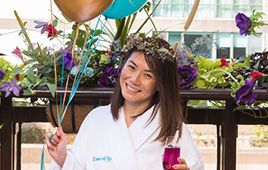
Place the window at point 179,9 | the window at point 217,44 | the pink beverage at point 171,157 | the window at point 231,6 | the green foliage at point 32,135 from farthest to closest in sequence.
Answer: the window at point 231,6 < the window at point 179,9 < the green foliage at point 32,135 < the window at point 217,44 < the pink beverage at point 171,157

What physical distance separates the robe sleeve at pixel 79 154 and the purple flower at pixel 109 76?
0.83 feet

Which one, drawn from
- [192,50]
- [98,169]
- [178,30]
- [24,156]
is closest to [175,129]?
[98,169]

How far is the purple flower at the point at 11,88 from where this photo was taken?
1.61m

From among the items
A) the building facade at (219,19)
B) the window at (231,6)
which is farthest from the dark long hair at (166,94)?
the window at (231,6)

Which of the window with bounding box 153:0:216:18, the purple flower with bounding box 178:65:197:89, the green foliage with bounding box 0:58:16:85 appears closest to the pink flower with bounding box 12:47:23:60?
the green foliage with bounding box 0:58:16:85

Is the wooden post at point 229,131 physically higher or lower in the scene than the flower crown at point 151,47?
lower

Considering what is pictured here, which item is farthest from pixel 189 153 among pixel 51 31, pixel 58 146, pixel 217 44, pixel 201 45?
pixel 217 44

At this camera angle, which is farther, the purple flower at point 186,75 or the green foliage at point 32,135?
the green foliage at point 32,135

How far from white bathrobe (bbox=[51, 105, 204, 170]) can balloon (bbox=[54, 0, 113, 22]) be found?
302 mm

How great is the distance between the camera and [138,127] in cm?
147

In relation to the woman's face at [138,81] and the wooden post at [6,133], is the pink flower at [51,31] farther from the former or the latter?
the woman's face at [138,81]

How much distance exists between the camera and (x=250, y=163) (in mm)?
2793

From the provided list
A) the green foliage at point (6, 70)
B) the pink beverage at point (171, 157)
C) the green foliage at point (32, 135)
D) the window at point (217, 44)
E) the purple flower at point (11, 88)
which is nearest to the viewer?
the pink beverage at point (171, 157)

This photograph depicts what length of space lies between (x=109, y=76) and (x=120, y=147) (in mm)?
343
